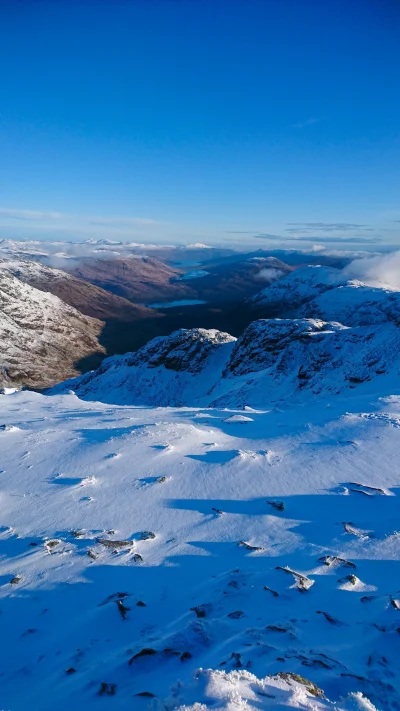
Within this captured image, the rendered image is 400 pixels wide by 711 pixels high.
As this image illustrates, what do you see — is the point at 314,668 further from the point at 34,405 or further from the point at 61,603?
the point at 34,405

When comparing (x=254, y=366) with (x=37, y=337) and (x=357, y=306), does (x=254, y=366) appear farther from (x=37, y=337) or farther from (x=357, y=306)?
(x=37, y=337)

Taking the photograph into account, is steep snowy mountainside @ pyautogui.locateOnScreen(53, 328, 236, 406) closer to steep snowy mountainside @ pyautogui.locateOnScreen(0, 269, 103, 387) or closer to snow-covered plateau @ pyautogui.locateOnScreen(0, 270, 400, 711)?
steep snowy mountainside @ pyautogui.locateOnScreen(0, 269, 103, 387)

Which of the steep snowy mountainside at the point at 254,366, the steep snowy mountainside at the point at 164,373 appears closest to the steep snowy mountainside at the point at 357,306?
the steep snowy mountainside at the point at 254,366

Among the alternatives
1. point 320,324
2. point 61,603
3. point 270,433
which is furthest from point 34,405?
point 320,324

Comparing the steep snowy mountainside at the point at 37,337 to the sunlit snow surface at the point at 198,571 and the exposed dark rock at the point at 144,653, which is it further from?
the exposed dark rock at the point at 144,653

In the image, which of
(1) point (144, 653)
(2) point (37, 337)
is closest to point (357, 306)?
(2) point (37, 337)
